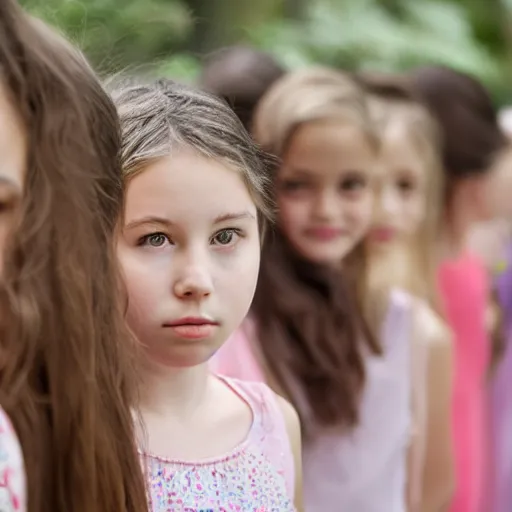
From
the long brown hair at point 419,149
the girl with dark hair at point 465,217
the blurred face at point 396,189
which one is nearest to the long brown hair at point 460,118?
the girl with dark hair at point 465,217

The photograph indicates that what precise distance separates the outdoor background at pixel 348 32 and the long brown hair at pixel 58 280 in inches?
27.0

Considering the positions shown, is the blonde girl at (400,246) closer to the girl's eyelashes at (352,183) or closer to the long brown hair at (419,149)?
the long brown hair at (419,149)

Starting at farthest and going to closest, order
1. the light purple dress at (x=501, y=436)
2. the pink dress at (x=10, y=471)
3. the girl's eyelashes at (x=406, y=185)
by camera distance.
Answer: the light purple dress at (x=501, y=436) → the girl's eyelashes at (x=406, y=185) → the pink dress at (x=10, y=471)

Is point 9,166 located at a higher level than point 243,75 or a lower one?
lower

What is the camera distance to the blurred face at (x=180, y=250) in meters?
0.98

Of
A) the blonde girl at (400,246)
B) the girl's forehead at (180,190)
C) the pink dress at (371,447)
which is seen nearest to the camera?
the girl's forehead at (180,190)

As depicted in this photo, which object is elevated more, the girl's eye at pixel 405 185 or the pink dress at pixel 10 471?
the girl's eye at pixel 405 185

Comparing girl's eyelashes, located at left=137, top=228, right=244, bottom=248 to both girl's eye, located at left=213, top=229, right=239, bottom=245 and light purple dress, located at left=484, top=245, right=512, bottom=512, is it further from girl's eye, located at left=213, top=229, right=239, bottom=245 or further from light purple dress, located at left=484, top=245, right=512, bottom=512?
light purple dress, located at left=484, top=245, right=512, bottom=512

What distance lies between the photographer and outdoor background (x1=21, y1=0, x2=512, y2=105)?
2.36 m

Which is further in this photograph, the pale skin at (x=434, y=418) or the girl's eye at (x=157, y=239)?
the pale skin at (x=434, y=418)

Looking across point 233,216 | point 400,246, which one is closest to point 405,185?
point 400,246

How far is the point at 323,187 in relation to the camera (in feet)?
5.15

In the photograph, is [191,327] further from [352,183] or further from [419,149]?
[419,149]

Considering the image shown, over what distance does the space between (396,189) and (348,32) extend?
193 cm
